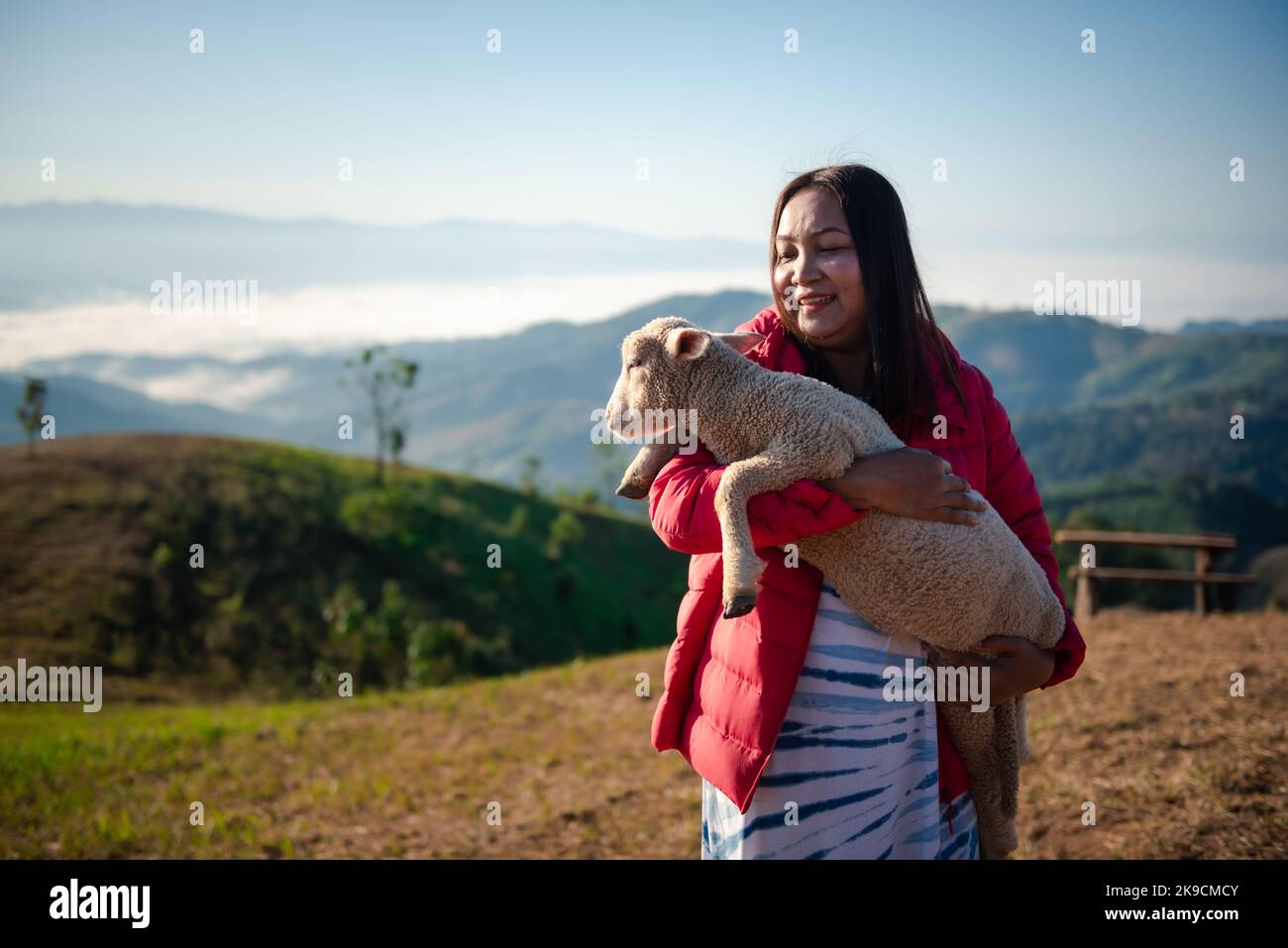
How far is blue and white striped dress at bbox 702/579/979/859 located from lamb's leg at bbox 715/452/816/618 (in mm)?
334

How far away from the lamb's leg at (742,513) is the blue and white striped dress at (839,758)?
1.10 feet

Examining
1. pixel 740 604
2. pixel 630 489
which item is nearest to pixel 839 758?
pixel 740 604

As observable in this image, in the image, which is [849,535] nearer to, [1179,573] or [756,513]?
[756,513]

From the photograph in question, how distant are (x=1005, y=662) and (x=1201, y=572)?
388 inches

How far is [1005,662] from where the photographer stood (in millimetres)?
2691

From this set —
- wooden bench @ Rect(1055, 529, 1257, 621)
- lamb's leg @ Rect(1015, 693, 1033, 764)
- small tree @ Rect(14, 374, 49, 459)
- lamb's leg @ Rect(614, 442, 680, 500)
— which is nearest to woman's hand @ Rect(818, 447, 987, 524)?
lamb's leg @ Rect(614, 442, 680, 500)

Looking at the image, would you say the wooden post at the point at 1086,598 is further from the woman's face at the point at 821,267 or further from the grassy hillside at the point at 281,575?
the grassy hillside at the point at 281,575

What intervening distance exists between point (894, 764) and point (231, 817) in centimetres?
603

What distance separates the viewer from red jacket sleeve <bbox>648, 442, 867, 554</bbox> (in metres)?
2.42

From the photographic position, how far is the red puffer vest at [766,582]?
242cm

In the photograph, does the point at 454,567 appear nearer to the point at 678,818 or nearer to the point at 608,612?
the point at 608,612

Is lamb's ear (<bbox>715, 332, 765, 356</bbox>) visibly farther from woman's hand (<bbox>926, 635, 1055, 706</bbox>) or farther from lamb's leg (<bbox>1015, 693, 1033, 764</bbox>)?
lamb's leg (<bbox>1015, 693, 1033, 764</bbox>)

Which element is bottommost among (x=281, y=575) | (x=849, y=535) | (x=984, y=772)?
(x=281, y=575)

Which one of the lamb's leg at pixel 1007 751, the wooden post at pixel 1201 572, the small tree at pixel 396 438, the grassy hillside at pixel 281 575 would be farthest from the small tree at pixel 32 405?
the lamb's leg at pixel 1007 751
